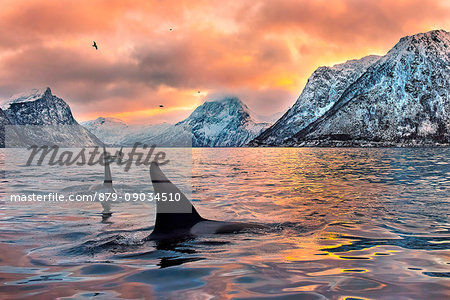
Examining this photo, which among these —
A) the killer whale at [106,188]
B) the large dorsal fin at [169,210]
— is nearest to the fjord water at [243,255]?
the killer whale at [106,188]

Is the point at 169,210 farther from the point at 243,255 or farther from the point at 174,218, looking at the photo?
the point at 243,255

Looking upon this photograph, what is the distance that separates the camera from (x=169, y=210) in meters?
9.71

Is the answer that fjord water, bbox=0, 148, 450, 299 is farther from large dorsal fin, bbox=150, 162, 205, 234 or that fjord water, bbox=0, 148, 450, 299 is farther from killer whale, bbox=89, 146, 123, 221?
large dorsal fin, bbox=150, 162, 205, 234

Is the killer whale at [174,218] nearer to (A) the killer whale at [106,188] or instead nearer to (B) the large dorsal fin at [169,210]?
(B) the large dorsal fin at [169,210]

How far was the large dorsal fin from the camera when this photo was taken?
934 cm

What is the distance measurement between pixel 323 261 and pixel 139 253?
4459 mm

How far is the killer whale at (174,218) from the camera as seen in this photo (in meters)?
9.38

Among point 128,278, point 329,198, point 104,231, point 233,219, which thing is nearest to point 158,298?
point 128,278

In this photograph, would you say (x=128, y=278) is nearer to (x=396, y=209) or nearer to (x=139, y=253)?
(x=139, y=253)

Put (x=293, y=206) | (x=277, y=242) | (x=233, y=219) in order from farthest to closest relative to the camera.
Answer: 1. (x=293, y=206)
2. (x=233, y=219)
3. (x=277, y=242)

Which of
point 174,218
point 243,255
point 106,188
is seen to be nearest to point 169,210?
point 174,218

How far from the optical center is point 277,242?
9.78 metres

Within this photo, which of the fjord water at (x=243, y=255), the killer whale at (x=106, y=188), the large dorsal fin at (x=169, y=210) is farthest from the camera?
the killer whale at (x=106, y=188)

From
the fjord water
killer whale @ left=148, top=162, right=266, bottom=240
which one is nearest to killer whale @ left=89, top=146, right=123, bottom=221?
the fjord water
